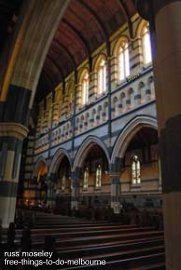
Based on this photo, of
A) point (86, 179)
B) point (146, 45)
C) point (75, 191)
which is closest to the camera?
point (146, 45)

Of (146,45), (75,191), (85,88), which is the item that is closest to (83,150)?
(75,191)

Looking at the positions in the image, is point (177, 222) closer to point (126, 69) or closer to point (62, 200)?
point (126, 69)

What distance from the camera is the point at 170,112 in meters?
1.31

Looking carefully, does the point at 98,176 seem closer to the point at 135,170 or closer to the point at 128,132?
the point at 135,170

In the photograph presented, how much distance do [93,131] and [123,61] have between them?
183 inches

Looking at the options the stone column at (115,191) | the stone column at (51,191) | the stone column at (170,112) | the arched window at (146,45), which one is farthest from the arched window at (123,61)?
the stone column at (170,112)

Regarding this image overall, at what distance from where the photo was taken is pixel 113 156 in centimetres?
1299

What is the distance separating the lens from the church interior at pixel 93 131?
1.42 meters

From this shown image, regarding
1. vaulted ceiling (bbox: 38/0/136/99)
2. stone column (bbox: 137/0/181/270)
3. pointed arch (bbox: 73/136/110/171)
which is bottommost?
stone column (bbox: 137/0/181/270)

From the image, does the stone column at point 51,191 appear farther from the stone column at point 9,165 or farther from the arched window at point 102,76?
the stone column at point 9,165

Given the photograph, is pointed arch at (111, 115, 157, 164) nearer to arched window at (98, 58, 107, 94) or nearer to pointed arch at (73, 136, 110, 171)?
pointed arch at (73, 136, 110, 171)

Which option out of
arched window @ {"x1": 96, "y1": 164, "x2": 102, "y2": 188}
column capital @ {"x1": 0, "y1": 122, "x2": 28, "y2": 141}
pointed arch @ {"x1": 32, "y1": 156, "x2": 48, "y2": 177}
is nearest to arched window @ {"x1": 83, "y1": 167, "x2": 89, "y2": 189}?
arched window @ {"x1": 96, "y1": 164, "x2": 102, "y2": 188}

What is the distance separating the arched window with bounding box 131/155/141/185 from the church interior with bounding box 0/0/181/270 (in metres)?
0.06

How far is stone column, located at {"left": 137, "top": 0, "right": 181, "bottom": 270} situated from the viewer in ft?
3.89
